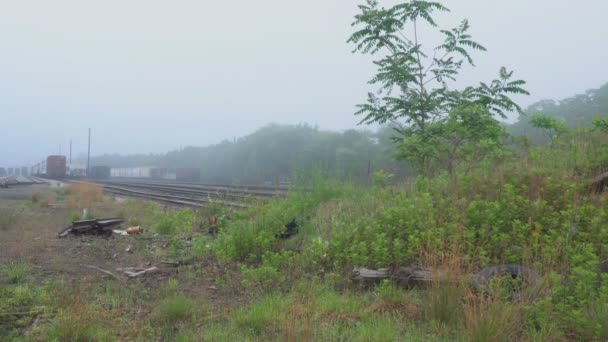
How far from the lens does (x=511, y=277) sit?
3.99 meters

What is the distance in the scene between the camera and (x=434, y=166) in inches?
332

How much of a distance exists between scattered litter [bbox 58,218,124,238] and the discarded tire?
867cm

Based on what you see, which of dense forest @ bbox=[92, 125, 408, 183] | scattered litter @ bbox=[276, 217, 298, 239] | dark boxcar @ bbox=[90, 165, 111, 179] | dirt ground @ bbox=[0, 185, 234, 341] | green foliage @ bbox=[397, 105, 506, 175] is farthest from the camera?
dark boxcar @ bbox=[90, 165, 111, 179]

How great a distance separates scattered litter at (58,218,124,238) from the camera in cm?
982

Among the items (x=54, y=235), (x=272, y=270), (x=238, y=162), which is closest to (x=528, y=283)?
(x=272, y=270)

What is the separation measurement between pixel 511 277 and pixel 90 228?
9216mm

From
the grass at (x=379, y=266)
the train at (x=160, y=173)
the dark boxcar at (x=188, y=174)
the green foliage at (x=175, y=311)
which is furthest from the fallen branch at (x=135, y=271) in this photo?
the dark boxcar at (x=188, y=174)

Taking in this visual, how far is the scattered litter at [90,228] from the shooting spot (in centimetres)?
982

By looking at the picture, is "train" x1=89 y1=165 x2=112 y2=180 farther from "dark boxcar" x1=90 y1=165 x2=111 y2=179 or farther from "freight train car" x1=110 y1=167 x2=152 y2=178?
"freight train car" x1=110 y1=167 x2=152 y2=178

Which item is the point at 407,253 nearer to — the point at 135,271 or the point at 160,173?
the point at 135,271

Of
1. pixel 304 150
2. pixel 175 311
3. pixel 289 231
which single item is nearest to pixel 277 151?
pixel 304 150

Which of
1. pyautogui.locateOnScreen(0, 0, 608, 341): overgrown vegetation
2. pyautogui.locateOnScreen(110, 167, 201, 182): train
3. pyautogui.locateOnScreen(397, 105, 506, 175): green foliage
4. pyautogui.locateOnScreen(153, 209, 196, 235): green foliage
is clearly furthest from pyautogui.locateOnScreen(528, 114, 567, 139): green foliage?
pyautogui.locateOnScreen(110, 167, 201, 182): train

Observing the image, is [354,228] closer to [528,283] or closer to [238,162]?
[528,283]

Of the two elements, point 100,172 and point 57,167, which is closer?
point 57,167
